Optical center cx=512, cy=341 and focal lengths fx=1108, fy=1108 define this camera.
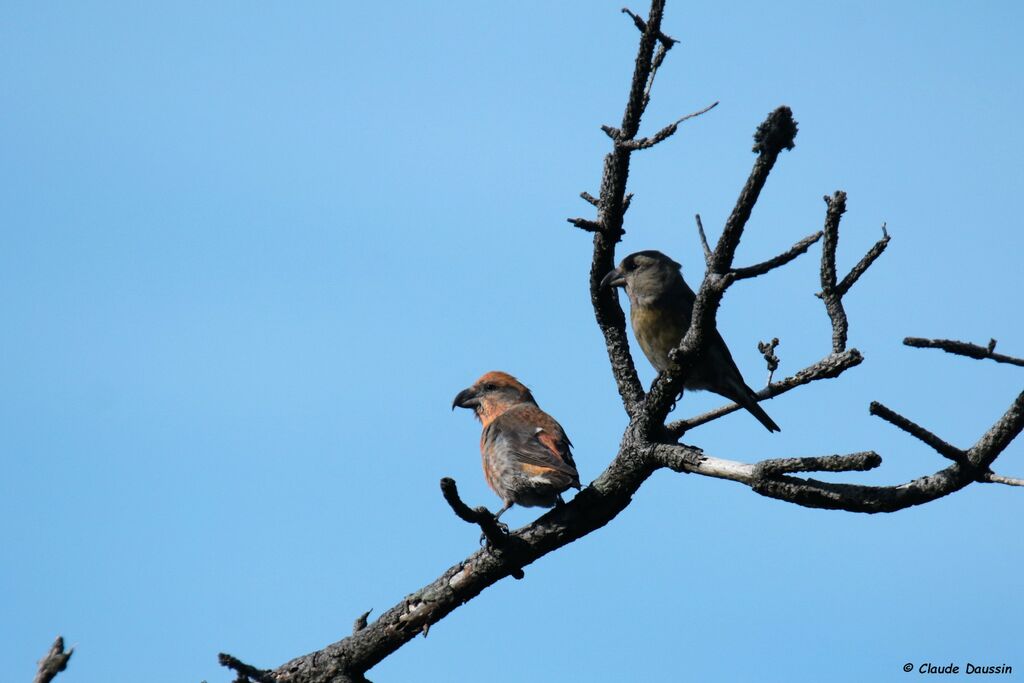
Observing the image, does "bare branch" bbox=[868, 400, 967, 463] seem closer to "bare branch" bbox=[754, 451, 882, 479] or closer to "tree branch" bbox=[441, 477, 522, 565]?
"bare branch" bbox=[754, 451, 882, 479]

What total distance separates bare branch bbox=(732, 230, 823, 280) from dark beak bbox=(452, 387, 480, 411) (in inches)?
187

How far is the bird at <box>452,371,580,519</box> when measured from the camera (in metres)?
6.89

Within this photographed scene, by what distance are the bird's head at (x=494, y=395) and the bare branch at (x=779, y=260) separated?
4.50 metres

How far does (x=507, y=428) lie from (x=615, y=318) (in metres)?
2.08

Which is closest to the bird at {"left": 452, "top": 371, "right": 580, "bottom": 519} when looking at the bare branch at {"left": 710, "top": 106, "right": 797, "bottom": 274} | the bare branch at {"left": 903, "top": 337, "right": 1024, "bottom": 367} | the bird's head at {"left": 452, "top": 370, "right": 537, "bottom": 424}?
the bird's head at {"left": 452, "top": 370, "right": 537, "bottom": 424}

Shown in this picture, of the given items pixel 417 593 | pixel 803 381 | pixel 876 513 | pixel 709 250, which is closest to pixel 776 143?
pixel 709 250

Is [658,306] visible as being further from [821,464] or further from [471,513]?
[821,464]

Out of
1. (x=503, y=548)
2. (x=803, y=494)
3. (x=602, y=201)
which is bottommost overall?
(x=803, y=494)

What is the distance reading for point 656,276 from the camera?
270 inches

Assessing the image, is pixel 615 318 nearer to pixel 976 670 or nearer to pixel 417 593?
pixel 417 593

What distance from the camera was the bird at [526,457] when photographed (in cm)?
689

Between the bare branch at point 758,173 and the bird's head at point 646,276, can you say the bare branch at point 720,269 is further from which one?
the bird's head at point 646,276

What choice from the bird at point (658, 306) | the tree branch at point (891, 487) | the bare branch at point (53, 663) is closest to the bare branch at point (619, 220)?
the bird at point (658, 306)

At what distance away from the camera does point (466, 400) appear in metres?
8.69
